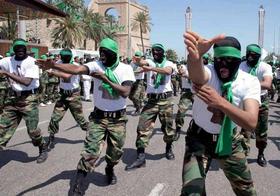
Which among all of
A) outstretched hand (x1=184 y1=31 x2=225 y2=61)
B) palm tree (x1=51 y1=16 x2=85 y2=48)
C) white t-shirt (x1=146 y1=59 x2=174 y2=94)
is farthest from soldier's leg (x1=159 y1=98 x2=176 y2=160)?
palm tree (x1=51 y1=16 x2=85 y2=48)

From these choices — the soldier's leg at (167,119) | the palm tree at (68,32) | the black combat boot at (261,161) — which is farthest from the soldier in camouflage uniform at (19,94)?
the palm tree at (68,32)

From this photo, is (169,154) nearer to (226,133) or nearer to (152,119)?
(152,119)

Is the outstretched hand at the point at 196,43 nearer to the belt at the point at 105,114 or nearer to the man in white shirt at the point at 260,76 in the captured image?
the belt at the point at 105,114

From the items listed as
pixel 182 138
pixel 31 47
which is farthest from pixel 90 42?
pixel 182 138

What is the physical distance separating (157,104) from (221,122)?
307 cm

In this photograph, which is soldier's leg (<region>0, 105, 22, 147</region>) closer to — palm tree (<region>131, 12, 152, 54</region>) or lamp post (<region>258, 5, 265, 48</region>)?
lamp post (<region>258, 5, 265, 48</region>)

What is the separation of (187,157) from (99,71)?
181 cm

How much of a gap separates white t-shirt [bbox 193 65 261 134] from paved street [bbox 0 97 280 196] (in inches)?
69.2

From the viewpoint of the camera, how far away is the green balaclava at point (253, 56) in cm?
598

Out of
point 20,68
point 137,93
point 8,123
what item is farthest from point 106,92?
point 137,93

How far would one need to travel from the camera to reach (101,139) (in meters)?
4.79

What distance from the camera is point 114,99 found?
4.90 m

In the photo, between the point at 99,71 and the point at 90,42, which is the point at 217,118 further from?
the point at 90,42

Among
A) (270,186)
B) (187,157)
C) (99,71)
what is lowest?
(270,186)
